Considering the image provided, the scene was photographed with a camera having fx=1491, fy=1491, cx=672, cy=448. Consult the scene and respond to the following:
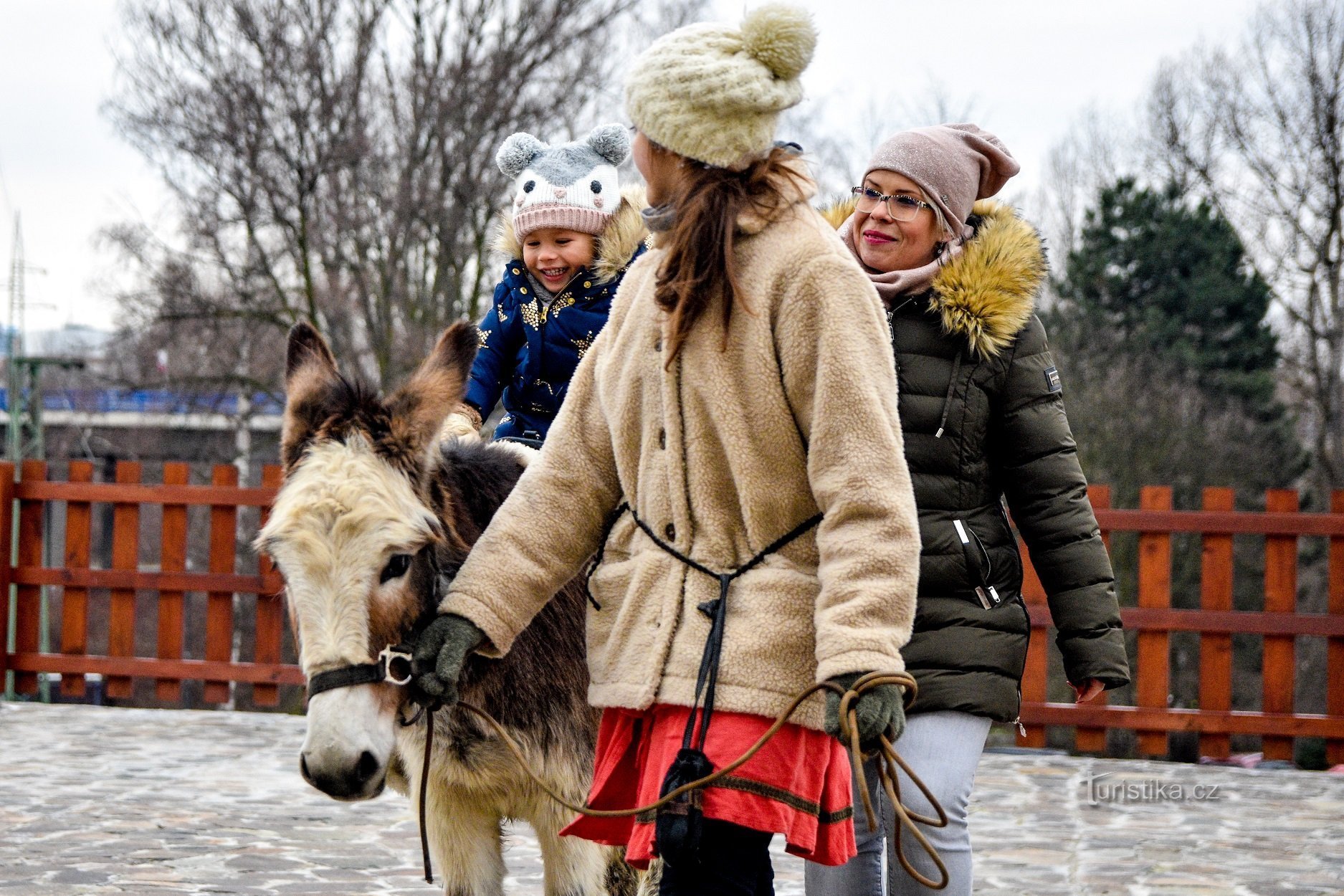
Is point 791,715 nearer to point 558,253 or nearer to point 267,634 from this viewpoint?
point 558,253

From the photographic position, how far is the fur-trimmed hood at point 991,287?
9.94 feet

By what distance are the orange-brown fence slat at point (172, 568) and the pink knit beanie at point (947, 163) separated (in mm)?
7457

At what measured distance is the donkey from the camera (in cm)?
254

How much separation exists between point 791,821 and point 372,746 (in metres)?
0.71

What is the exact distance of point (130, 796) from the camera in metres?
6.86

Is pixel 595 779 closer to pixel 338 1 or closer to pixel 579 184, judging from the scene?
pixel 579 184

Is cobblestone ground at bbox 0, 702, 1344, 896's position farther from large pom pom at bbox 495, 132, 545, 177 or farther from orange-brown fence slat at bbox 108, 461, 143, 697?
large pom pom at bbox 495, 132, 545, 177

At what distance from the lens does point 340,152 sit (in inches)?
733

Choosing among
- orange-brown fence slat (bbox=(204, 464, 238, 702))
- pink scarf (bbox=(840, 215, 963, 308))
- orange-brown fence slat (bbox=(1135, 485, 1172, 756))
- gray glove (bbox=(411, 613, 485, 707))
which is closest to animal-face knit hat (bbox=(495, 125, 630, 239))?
pink scarf (bbox=(840, 215, 963, 308))

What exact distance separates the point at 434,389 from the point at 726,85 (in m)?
0.92

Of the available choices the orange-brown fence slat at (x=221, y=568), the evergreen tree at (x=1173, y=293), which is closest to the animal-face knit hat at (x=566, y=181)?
the orange-brown fence slat at (x=221, y=568)

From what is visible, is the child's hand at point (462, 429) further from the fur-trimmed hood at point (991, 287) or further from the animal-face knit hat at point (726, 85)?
the animal-face knit hat at point (726, 85)

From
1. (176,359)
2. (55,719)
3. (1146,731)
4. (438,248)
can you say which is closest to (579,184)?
(1146,731)

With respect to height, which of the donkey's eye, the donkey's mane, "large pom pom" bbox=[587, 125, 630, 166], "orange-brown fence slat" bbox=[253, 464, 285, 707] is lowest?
"orange-brown fence slat" bbox=[253, 464, 285, 707]
